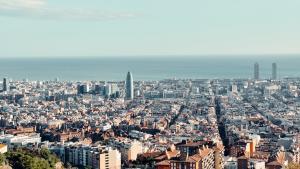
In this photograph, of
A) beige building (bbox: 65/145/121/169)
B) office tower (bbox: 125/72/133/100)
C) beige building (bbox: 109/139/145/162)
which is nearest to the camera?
beige building (bbox: 65/145/121/169)

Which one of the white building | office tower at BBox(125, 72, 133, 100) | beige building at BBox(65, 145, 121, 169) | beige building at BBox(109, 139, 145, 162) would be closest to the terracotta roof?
beige building at BBox(65, 145, 121, 169)

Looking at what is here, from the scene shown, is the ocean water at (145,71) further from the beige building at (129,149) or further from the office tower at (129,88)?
the beige building at (129,149)

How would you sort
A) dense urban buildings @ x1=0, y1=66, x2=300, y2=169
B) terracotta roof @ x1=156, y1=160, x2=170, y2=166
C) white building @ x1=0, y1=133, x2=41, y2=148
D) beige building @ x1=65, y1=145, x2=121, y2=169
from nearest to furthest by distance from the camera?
terracotta roof @ x1=156, y1=160, x2=170, y2=166 → beige building @ x1=65, y1=145, x2=121, y2=169 → dense urban buildings @ x1=0, y1=66, x2=300, y2=169 → white building @ x1=0, y1=133, x2=41, y2=148

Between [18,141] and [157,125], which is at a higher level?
[18,141]

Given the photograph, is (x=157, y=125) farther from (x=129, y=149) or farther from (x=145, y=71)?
(x=145, y=71)

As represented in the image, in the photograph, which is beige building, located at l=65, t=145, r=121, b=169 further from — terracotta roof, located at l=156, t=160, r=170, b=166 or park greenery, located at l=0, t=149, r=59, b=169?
terracotta roof, located at l=156, t=160, r=170, b=166

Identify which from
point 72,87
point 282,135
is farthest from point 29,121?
point 72,87

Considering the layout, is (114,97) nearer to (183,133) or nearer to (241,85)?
(241,85)

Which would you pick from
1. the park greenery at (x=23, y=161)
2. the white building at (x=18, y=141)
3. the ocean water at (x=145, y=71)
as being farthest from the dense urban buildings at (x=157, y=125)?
the ocean water at (x=145, y=71)

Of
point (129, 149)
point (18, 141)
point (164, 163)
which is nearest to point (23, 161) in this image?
point (164, 163)
